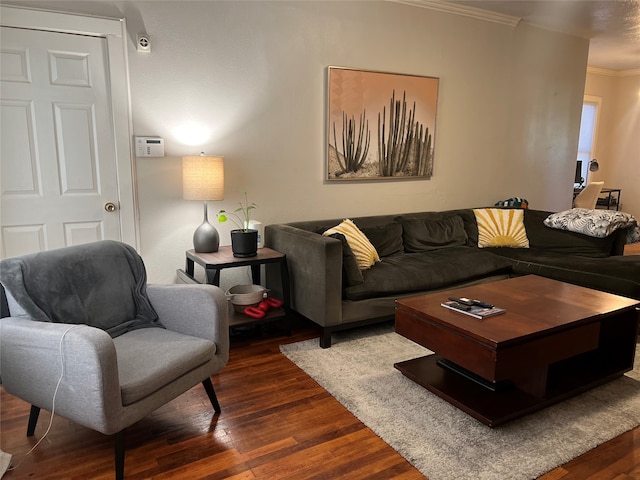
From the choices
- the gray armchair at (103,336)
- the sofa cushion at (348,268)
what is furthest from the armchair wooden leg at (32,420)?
the sofa cushion at (348,268)

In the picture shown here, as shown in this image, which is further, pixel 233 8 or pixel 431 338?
pixel 233 8

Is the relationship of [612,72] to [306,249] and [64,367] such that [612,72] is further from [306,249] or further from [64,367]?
[64,367]

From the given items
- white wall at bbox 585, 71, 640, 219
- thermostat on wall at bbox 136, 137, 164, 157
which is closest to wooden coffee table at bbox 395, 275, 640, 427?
thermostat on wall at bbox 136, 137, 164, 157

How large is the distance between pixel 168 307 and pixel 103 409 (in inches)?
27.7

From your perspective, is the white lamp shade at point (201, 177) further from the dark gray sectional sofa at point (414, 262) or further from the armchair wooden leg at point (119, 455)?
the armchair wooden leg at point (119, 455)

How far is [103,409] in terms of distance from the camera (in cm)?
168

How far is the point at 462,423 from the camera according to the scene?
86.9 inches

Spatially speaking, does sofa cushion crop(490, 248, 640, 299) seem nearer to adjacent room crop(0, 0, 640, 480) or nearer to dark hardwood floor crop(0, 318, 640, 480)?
adjacent room crop(0, 0, 640, 480)

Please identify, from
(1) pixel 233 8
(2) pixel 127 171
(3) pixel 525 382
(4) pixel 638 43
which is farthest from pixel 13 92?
(4) pixel 638 43

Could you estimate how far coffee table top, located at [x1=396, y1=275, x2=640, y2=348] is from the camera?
2129mm

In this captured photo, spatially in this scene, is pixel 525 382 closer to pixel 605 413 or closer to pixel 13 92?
pixel 605 413

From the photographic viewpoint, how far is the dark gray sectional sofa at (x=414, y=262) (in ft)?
9.98

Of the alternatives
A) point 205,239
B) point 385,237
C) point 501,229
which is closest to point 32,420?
point 205,239

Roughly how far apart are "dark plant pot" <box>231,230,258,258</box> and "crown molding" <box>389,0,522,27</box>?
96.5 inches
